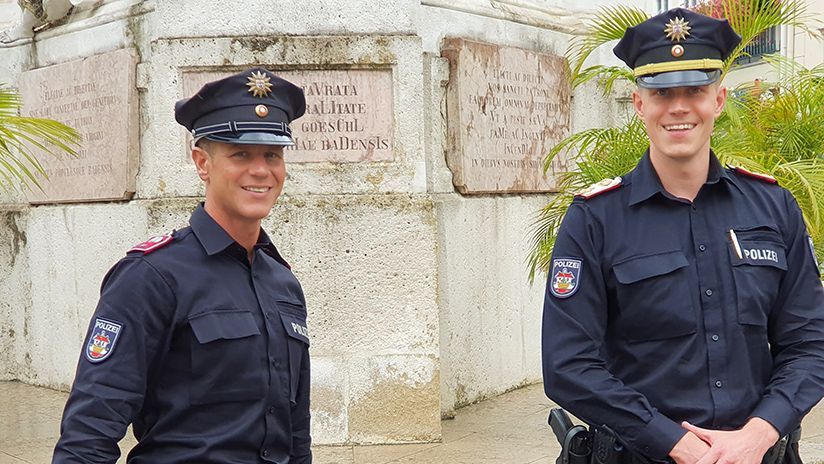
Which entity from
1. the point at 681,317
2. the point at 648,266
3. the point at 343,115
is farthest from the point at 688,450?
the point at 343,115

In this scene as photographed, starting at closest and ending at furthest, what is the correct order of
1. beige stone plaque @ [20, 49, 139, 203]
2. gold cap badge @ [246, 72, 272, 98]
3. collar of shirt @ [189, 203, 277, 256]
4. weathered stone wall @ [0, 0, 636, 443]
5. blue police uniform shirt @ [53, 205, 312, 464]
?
blue police uniform shirt @ [53, 205, 312, 464], collar of shirt @ [189, 203, 277, 256], gold cap badge @ [246, 72, 272, 98], weathered stone wall @ [0, 0, 636, 443], beige stone plaque @ [20, 49, 139, 203]

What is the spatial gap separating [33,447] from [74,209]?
1.74m

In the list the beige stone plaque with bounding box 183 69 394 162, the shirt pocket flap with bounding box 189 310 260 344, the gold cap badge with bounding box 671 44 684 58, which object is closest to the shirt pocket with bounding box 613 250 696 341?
the gold cap badge with bounding box 671 44 684 58

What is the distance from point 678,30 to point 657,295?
2.19 ft

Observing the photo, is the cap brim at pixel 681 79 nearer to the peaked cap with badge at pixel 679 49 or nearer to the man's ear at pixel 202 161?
the peaked cap with badge at pixel 679 49

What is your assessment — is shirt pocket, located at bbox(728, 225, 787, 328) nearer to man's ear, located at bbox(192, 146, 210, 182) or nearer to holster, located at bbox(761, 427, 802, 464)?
holster, located at bbox(761, 427, 802, 464)

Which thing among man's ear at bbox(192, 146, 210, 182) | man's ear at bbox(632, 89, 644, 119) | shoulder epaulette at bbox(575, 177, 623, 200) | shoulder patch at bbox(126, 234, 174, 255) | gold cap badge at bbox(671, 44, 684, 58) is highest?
gold cap badge at bbox(671, 44, 684, 58)

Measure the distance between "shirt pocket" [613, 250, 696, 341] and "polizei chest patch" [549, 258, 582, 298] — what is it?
98 mm

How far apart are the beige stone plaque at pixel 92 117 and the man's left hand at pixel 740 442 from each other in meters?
4.61

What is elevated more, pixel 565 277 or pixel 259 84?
pixel 259 84

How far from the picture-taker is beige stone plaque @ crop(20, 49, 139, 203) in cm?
609

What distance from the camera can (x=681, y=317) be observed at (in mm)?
2346

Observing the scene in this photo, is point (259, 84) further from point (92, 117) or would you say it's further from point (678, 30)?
point (92, 117)

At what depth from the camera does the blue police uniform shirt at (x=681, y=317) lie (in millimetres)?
2312
